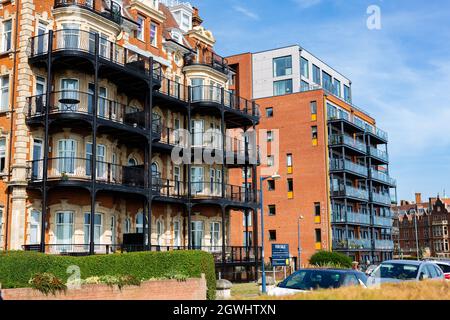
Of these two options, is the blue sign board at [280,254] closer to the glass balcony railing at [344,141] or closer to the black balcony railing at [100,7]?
the black balcony railing at [100,7]

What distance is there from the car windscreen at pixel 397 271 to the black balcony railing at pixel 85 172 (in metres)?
14.8

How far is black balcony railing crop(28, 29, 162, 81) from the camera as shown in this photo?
1076 inches

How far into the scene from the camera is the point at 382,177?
67500 millimetres

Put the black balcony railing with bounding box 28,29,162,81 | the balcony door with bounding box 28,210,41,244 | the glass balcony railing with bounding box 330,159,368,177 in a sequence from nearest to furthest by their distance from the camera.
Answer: the balcony door with bounding box 28,210,41,244 < the black balcony railing with bounding box 28,29,162,81 < the glass balcony railing with bounding box 330,159,368,177

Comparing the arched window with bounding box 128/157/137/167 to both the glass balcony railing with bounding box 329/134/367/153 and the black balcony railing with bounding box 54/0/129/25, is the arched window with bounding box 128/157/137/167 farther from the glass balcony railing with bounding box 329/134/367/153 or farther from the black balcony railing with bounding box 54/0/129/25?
the glass balcony railing with bounding box 329/134/367/153

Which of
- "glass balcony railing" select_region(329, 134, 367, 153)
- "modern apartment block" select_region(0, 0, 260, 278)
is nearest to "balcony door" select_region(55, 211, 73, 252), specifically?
"modern apartment block" select_region(0, 0, 260, 278)

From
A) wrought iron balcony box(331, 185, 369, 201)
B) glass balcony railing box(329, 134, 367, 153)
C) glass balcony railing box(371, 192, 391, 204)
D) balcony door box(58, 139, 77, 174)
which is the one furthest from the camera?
glass balcony railing box(371, 192, 391, 204)

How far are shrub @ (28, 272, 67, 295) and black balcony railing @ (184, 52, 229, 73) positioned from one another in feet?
73.4

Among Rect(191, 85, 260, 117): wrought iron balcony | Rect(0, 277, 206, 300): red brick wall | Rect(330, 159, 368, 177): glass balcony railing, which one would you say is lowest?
Rect(0, 277, 206, 300): red brick wall

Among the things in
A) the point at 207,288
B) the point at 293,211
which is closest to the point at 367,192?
the point at 293,211

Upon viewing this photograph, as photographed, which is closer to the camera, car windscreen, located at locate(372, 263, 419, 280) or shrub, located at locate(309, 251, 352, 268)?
car windscreen, located at locate(372, 263, 419, 280)

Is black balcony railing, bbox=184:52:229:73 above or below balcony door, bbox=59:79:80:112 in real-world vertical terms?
above

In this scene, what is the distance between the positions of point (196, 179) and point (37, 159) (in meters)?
12.4
